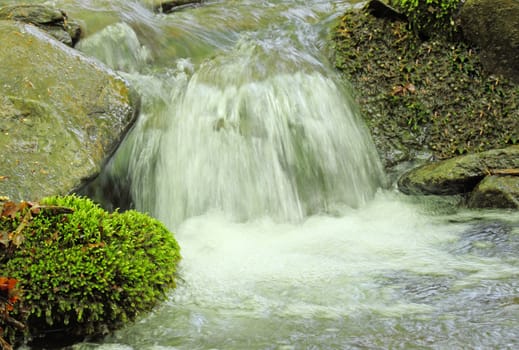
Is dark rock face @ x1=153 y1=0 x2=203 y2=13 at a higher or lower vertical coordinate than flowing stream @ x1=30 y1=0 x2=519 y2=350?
higher

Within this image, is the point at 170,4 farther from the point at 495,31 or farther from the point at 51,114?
the point at 495,31

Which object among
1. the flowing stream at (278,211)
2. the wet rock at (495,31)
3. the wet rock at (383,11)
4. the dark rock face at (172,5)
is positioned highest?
the dark rock face at (172,5)

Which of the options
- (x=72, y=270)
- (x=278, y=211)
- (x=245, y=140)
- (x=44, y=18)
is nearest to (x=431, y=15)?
(x=245, y=140)

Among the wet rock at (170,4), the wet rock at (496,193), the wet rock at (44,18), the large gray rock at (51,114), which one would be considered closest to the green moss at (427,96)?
the wet rock at (496,193)

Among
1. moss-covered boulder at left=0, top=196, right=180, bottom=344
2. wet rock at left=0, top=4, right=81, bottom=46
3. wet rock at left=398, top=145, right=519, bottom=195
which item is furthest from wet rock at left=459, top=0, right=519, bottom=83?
moss-covered boulder at left=0, top=196, right=180, bottom=344

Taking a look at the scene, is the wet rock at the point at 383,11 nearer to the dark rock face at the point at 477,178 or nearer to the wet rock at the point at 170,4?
the dark rock face at the point at 477,178

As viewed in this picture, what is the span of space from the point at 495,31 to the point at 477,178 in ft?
6.93

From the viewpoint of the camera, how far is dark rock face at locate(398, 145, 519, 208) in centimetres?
545

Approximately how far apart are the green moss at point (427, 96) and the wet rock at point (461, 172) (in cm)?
59

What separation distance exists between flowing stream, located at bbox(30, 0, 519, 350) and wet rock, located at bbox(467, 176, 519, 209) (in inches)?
6.7

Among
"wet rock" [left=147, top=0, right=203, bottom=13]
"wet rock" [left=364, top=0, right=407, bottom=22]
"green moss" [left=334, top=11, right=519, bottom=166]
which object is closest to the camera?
"green moss" [left=334, top=11, right=519, bottom=166]

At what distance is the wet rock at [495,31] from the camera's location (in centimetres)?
636

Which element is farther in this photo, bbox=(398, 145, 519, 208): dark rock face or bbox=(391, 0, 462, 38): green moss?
bbox=(391, 0, 462, 38): green moss

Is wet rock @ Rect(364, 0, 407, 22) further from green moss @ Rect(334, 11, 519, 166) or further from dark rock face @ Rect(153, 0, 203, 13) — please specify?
dark rock face @ Rect(153, 0, 203, 13)
